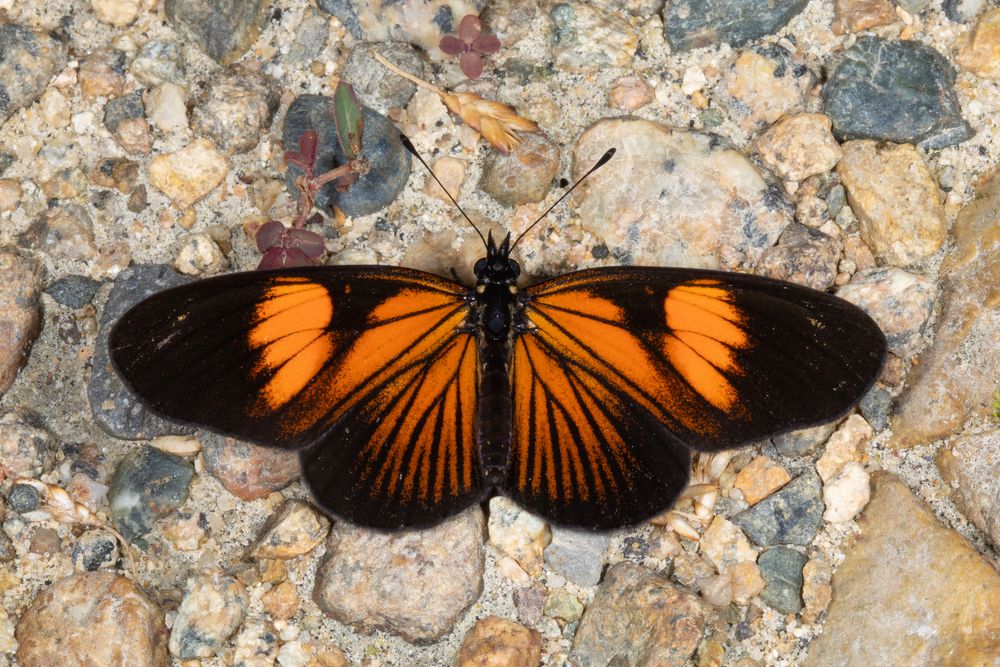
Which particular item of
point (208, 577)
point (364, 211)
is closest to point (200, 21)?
point (364, 211)

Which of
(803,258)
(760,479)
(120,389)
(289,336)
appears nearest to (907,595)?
(760,479)

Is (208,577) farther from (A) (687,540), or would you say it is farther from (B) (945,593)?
(B) (945,593)

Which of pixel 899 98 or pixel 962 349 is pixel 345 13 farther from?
pixel 962 349

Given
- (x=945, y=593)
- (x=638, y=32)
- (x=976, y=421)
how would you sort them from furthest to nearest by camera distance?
(x=638, y=32) → (x=976, y=421) → (x=945, y=593)

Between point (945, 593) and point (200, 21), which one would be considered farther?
point (200, 21)

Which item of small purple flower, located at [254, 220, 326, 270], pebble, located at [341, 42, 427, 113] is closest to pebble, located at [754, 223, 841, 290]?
pebble, located at [341, 42, 427, 113]

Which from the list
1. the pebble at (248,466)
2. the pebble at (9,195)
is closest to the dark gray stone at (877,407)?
the pebble at (248,466)
